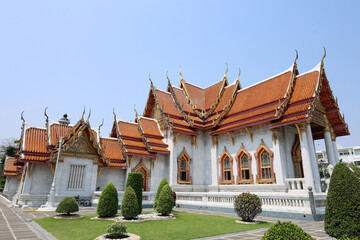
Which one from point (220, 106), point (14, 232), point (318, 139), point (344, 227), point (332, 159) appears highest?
point (220, 106)

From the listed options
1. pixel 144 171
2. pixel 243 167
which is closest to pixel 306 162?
pixel 243 167

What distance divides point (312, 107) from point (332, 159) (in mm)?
4484

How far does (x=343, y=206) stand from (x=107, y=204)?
785 cm

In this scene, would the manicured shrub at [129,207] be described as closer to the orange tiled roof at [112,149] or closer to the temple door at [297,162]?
the orange tiled roof at [112,149]

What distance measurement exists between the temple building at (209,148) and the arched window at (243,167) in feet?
0.22

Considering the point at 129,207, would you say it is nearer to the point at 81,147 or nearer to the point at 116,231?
the point at 116,231

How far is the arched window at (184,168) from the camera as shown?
17.4m

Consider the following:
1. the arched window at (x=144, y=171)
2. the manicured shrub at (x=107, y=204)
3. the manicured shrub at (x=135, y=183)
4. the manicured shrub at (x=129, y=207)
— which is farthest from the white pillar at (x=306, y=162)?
the arched window at (x=144, y=171)

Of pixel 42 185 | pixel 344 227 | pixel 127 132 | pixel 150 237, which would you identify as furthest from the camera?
pixel 127 132

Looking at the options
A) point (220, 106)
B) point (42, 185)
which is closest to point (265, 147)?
point (220, 106)

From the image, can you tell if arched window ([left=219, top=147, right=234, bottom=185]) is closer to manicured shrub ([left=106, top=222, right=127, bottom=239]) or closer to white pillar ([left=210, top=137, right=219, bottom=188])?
white pillar ([left=210, top=137, right=219, bottom=188])

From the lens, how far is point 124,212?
845 centimetres

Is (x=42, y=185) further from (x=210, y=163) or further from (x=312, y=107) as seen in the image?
(x=312, y=107)

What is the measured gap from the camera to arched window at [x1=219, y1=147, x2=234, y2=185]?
16.7 m
